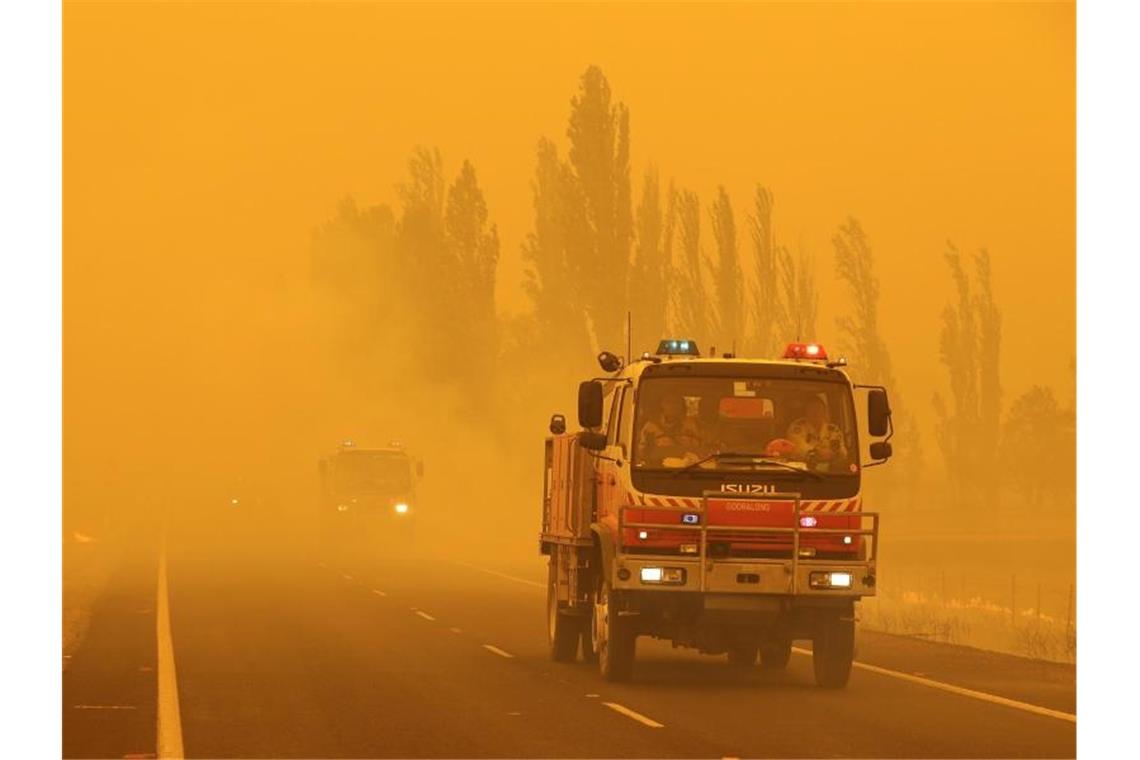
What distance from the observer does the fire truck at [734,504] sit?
20359mm

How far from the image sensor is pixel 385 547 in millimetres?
61188

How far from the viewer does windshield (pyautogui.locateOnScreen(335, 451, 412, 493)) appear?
6138cm

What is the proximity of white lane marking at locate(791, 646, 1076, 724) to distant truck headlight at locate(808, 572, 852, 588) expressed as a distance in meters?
1.47

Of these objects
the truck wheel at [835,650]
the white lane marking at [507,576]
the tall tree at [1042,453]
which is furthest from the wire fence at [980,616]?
the tall tree at [1042,453]

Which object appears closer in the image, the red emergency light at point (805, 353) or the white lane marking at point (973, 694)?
the white lane marking at point (973, 694)

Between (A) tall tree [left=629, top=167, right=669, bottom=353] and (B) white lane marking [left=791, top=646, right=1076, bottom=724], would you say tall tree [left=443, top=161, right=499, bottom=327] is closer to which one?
(A) tall tree [left=629, top=167, right=669, bottom=353]

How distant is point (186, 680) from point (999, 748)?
8.54 m

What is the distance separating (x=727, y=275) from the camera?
68.7m

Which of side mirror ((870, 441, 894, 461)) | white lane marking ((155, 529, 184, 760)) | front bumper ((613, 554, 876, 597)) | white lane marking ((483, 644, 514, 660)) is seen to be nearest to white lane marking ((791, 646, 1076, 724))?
front bumper ((613, 554, 876, 597))

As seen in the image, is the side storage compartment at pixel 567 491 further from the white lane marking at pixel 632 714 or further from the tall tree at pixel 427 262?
the tall tree at pixel 427 262

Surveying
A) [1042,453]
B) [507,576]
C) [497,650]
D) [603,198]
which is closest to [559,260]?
[603,198]

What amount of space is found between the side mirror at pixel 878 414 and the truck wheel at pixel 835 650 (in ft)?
6.04

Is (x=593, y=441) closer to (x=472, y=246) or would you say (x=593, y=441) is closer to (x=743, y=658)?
(x=743, y=658)
